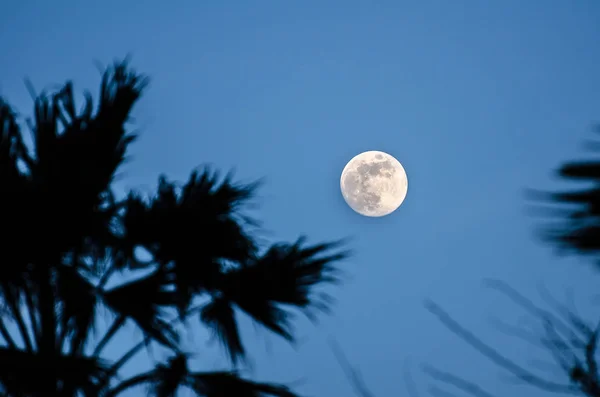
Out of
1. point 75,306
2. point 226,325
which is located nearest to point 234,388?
point 226,325

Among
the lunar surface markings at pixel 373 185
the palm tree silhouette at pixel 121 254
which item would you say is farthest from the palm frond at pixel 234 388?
the lunar surface markings at pixel 373 185

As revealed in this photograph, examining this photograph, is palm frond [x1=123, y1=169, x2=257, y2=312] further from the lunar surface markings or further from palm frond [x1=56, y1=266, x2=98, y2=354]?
the lunar surface markings

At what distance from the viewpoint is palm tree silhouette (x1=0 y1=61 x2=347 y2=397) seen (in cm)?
469

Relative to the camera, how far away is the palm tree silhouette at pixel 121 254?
469cm

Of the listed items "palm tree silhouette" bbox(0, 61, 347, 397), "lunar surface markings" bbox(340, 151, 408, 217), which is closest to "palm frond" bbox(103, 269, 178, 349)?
"palm tree silhouette" bbox(0, 61, 347, 397)

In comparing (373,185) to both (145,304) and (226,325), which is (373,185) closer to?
(226,325)

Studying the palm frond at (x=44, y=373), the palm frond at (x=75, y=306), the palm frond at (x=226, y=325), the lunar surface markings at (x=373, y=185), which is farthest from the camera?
the lunar surface markings at (x=373, y=185)

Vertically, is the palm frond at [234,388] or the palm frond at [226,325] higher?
the palm frond at [226,325]

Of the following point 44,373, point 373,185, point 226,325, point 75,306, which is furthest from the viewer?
point 373,185

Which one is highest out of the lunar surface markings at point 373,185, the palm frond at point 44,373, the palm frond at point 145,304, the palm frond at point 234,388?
the lunar surface markings at point 373,185

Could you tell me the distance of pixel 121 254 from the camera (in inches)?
217

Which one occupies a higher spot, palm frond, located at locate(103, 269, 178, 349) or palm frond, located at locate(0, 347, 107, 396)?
palm frond, located at locate(103, 269, 178, 349)

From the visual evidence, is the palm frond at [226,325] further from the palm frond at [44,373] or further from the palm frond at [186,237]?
the palm frond at [44,373]

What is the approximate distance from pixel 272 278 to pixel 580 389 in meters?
3.47
